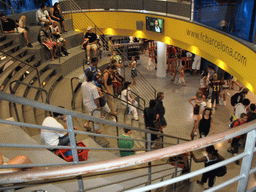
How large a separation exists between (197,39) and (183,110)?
3.09 metres

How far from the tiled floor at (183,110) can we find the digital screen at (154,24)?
2986 millimetres

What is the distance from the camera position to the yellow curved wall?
7.52 meters

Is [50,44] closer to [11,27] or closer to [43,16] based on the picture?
[11,27]

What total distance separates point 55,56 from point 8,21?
2090 millimetres

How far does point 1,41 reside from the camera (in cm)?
894

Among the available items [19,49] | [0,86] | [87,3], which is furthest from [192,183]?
[87,3]

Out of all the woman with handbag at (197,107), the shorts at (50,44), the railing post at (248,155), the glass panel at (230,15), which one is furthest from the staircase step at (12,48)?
the railing post at (248,155)

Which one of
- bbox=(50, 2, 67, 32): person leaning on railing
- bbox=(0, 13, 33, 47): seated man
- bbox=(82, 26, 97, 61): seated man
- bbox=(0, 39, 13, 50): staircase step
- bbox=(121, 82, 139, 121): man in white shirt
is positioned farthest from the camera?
bbox=(50, 2, 67, 32): person leaning on railing

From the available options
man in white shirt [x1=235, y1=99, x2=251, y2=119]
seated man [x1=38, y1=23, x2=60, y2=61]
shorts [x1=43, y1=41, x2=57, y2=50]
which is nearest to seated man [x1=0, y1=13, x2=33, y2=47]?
seated man [x1=38, y1=23, x2=60, y2=61]

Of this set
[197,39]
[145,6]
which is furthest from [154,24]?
[197,39]

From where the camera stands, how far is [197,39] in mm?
10453

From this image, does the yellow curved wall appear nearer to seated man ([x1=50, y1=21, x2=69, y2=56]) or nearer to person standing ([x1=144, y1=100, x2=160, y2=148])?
person standing ([x1=144, y1=100, x2=160, y2=148])

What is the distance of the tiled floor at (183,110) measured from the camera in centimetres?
746

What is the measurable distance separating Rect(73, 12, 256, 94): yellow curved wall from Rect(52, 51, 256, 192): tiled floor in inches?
90.0
